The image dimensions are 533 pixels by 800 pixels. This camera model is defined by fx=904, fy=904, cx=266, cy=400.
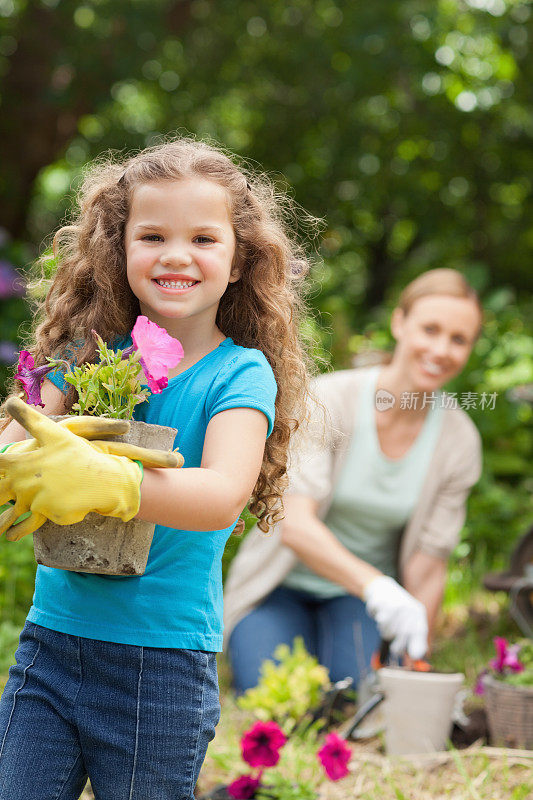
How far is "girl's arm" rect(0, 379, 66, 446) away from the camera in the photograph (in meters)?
1.17

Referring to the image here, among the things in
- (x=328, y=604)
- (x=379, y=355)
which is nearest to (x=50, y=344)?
(x=328, y=604)

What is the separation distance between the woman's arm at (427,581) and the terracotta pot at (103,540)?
6.06 ft

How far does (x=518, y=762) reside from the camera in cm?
207

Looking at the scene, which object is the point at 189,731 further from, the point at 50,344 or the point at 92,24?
the point at 92,24

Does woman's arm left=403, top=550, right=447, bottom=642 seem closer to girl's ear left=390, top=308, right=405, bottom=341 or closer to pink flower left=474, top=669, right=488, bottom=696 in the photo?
pink flower left=474, top=669, right=488, bottom=696

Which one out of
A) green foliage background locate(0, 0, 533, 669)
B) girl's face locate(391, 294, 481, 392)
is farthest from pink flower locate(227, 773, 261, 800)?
green foliage background locate(0, 0, 533, 669)

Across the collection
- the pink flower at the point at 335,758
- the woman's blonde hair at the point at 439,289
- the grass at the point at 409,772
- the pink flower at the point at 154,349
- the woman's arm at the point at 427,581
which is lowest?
the grass at the point at 409,772

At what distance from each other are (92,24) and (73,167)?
218 centimetres

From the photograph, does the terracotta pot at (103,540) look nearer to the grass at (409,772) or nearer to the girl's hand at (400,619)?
the grass at (409,772)

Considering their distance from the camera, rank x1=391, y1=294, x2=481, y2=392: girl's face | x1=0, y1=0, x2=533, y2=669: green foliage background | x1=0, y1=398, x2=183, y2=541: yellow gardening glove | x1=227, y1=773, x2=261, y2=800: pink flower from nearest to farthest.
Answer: x1=0, y1=398, x2=183, y2=541: yellow gardening glove, x1=227, y1=773, x2=261, y2=800: pink flower, x1=391, y1=294, x2=481, y2=392: girl's face, x1=0, y1=0, x2=533, y2=669: green foliage background

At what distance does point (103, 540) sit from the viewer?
3.30ft

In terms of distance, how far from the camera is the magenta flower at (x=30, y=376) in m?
1.12

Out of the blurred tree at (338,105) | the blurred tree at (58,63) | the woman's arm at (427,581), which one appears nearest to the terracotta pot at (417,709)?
the woman's arm at (427,581)

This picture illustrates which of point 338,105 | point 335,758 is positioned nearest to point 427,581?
point 335,758
